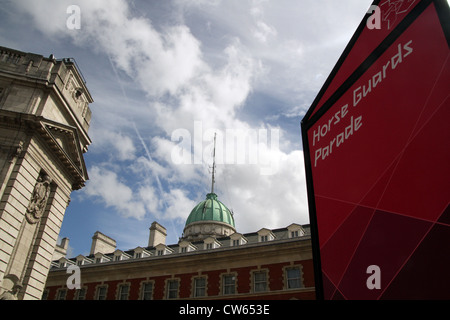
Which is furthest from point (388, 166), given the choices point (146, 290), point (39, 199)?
point (146, 290)

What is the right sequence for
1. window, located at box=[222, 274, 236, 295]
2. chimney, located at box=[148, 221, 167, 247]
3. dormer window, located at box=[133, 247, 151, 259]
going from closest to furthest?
window, located at box=[222, 274, 236, 295] → dormer window, located at box=[133, 247, 151, 259] → chimney, located at box=[148, 221, 167, 247]

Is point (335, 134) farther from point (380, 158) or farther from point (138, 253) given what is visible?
point (138, 253)

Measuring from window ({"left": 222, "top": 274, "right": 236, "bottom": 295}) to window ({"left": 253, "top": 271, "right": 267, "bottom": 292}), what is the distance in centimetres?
203

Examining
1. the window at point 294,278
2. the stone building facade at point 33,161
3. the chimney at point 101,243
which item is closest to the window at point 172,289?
the window at point 294,278

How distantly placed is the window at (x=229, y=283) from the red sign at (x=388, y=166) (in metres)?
25.3

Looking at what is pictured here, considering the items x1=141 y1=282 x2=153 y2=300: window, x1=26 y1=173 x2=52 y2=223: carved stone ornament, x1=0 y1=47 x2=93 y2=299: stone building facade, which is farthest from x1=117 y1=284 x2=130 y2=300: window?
x1=26 y1=173 x2=52 y2=223: carved stone ornament

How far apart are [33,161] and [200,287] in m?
21.9

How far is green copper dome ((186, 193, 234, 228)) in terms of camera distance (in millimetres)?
58000

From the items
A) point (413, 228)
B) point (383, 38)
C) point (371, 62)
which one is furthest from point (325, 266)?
point (383, 38)

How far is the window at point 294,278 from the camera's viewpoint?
30.1m

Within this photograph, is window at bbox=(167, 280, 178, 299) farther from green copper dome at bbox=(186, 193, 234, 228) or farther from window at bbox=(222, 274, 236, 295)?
green copper dome at bbox=(186, 193, 234, 228)

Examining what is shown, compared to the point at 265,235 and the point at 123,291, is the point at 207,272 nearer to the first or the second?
the point at 265,235

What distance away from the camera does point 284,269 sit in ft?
102
